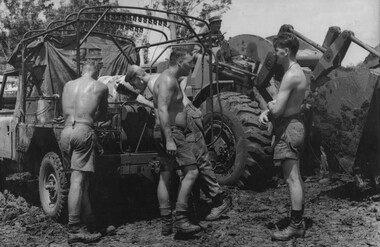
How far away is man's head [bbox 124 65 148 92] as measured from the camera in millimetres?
6197

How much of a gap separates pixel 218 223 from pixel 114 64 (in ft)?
13.7

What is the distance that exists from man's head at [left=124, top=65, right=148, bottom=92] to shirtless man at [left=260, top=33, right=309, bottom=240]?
6.76 feet

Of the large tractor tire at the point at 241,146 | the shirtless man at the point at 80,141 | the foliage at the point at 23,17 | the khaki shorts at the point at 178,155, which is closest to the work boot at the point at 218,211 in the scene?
the khaki shorts at the point at 178,155

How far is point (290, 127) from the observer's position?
475 centimetres

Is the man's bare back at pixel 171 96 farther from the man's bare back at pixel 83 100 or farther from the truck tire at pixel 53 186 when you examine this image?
the truck tire at pixel 53 186

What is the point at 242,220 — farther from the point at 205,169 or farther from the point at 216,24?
the point at 216,24

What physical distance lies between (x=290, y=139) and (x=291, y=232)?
3.04 ft

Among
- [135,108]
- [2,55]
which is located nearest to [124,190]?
[135,108]

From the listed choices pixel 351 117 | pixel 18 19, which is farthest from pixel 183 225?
pixel 18 19

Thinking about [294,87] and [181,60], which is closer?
[294,87]

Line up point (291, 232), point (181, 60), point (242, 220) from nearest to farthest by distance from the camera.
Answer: point (291, 232) → point (181, 60) → point (242, 220)

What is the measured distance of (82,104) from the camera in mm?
5238

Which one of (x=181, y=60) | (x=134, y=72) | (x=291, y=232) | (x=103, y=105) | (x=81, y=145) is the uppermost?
(x=181, y=60)

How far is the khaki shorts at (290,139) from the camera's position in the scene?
4719 millimetres
